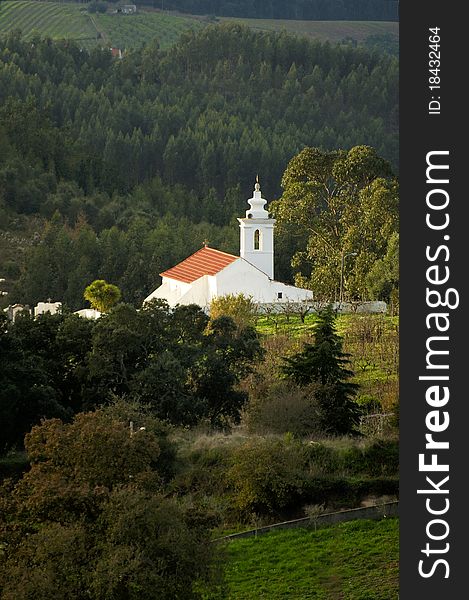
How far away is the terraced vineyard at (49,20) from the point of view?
419 ft

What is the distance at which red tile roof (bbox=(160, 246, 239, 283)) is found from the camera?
150 ft

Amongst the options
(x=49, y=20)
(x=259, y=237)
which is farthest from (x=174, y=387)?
(x=49, y=20)

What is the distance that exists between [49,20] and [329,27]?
110 ft

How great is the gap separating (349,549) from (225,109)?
8466cm

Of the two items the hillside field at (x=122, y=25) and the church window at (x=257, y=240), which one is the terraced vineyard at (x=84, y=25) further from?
the church window at (x=257, y=240)

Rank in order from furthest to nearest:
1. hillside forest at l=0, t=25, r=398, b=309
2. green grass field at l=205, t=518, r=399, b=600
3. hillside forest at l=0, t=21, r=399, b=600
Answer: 1. hillside forest at l=0, t=25, r=398, b=309
2. green grass field at l=205, t=518, r=399, b=600
3. hillside forest at l=0, t=21, r=399, b=600

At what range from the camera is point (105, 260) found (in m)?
61.3

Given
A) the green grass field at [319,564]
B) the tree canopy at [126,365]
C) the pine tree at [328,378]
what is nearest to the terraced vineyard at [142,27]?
the tree canopy at [126,365]

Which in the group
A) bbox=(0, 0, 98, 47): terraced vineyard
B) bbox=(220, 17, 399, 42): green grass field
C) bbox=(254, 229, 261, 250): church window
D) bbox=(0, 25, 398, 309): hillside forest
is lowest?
bbox=(254, 229, 261, 250): church window

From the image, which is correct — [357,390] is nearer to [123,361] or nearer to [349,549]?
[123,361]

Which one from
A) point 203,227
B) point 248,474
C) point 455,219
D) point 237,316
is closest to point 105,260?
point 203,227

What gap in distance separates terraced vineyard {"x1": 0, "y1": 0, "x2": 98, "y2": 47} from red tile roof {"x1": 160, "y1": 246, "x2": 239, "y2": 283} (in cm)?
7885

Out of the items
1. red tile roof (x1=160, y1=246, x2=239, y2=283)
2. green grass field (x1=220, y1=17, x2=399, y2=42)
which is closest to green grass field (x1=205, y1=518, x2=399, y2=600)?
red tile roof (x1=160, y1=246, x2=239, y2=283)

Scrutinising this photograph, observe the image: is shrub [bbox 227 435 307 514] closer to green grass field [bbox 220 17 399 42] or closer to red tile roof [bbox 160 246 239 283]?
red tile roof [bbox 160 246 239 283]
